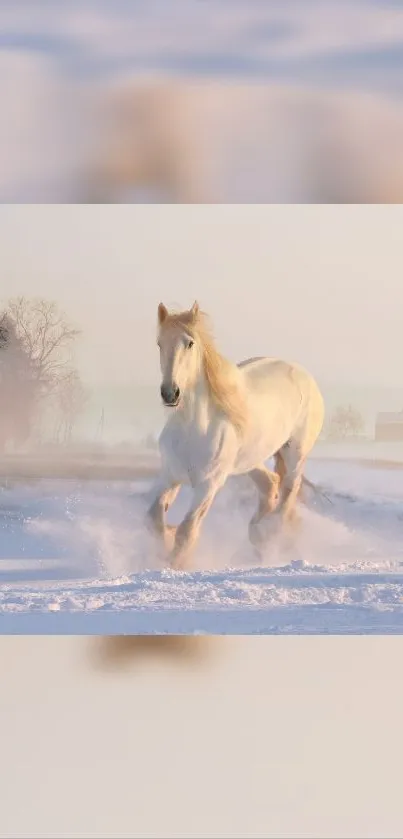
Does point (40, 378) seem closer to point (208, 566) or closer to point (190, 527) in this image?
point (190, 527)

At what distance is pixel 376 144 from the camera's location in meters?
3.17

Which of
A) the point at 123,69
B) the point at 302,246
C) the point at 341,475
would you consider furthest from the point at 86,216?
the point at 341,475

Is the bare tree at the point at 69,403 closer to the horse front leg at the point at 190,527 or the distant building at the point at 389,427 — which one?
the horse front leg at the point at 190,527

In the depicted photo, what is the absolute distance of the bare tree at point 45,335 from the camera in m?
3.18

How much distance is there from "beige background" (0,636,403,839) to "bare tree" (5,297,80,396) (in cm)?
82

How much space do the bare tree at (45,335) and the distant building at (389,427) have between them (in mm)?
982

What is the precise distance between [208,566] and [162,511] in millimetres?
222

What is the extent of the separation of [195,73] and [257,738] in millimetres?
1964

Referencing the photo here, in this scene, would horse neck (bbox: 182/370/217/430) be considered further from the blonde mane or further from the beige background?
the beige background

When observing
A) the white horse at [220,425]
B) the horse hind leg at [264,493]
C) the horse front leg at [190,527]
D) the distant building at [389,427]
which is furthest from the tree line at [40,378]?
the distant building at [389,427]

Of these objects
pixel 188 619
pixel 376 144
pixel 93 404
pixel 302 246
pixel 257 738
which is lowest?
pixel 257 738

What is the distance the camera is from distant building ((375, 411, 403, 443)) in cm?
317

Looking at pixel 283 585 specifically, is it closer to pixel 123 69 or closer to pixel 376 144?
pixel 376 144

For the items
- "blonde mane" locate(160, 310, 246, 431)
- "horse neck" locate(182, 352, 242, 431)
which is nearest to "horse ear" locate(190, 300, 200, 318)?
"blonde mane" locate(160, 310, 246, 431)
